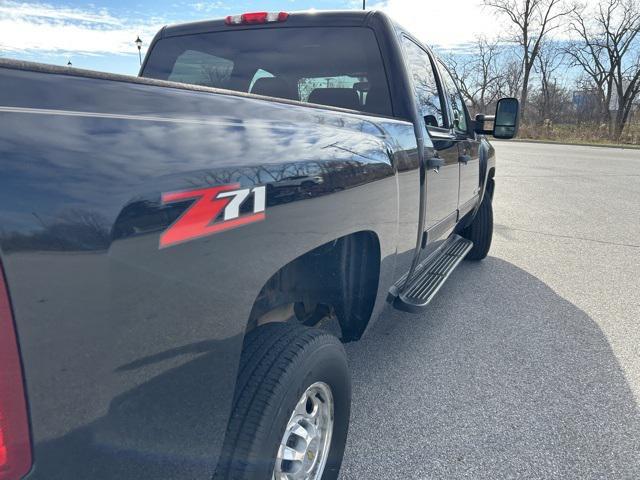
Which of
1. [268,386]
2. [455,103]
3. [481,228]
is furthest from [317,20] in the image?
[481,228]

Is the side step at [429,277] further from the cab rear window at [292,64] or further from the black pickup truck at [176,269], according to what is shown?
the cab rear window at [292,64]

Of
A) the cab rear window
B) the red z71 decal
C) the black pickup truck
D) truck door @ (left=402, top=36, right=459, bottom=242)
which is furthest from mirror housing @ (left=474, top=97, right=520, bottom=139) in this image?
the red z71 decal

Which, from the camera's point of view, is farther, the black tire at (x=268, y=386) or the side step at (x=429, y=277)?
the side step at (x=429, y=277)

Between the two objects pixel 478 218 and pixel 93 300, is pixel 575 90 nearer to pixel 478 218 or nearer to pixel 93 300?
pixel 478 218

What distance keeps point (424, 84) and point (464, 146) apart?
0.74 metres

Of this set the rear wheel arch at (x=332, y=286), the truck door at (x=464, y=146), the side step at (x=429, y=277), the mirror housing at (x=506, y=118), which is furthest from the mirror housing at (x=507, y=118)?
the rear wheel arch at (x=332, y=286)

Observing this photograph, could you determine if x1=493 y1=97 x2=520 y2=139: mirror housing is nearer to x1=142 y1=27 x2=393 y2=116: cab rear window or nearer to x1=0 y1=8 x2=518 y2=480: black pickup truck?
Result: x1=142 y1=27 x2=393 y2=116: cab rear window

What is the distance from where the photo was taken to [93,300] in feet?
3.13

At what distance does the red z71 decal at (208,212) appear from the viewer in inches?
43.3

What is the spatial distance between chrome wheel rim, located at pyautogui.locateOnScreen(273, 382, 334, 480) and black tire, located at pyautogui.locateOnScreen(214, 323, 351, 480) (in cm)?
11

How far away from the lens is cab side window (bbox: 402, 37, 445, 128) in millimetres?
3023

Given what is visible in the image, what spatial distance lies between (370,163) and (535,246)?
464 cm

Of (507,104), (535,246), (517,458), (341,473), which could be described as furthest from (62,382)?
(535,246)

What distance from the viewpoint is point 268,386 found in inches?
58.5
